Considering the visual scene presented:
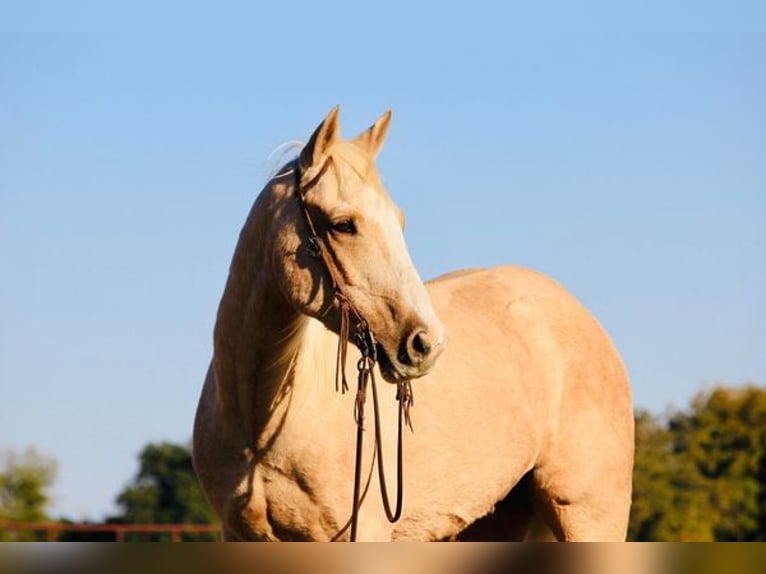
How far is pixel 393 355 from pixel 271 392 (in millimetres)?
644

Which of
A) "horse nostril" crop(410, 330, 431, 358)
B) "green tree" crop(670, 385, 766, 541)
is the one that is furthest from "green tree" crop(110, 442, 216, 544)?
"horse nostril" crop(410, 330, 431, 358)

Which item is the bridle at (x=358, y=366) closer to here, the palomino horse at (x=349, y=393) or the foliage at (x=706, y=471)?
the palomino horse at (x=349, y=393)

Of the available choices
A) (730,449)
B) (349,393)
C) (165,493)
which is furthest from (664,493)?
(349,393)

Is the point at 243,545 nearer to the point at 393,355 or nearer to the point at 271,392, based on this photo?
the point at 393,355

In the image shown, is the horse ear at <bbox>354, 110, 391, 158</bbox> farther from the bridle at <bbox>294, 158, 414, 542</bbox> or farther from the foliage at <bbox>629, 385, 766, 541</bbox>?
the foliage at <bbox>629, 385, 766, 541</bbox>

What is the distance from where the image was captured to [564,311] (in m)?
6.78

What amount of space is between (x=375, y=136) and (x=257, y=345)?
1.04 m

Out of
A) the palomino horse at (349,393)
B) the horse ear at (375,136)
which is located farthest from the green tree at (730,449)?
the horse ear at (375,136)

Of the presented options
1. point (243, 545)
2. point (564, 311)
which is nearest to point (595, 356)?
point (564, 311)

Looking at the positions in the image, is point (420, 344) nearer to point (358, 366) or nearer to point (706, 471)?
point (358, 366)

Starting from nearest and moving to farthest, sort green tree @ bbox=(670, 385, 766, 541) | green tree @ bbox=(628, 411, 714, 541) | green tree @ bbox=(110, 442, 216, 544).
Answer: green tree @ bbox=(628, 411, 714, 541) → green tree @ bbox=(670, 385, 766, 541) → green tree @ bbox=(110, 442, 216, 544)

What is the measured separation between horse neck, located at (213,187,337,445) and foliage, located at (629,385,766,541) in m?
52.4

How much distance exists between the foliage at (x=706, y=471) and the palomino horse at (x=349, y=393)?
5107 cm

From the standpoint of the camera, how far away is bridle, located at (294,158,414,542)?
4684mm
